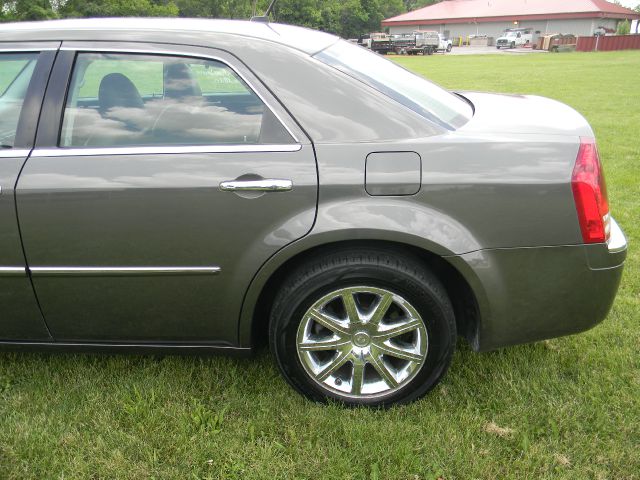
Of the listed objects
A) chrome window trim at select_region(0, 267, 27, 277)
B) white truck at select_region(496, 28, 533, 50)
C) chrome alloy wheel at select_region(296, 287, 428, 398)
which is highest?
chrome window trim at select_region(0, 267, 27, 277)

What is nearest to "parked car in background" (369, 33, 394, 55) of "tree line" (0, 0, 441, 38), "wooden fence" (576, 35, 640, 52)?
"tree line" (0, 0, 441, 38)

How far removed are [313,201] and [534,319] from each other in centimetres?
104

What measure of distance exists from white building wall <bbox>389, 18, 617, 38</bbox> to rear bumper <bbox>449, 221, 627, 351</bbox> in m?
66.3

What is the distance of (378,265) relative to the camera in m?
2.28

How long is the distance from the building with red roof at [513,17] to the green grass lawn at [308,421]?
6578 centimetres

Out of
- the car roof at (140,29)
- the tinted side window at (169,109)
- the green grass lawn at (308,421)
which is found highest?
Result: the car roof at (140,29)

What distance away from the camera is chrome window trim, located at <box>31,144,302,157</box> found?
225cm

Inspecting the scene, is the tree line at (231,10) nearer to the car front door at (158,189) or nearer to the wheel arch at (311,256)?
the car front door at (158,189)

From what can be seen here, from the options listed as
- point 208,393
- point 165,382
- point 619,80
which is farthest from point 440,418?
point 619,80

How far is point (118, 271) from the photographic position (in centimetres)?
236

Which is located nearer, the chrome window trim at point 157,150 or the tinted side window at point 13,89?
the chrome window trim at point 157,150

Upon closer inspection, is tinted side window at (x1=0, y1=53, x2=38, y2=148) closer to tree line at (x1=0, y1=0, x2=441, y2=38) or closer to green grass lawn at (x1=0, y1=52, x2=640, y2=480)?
green grass lawn at (x1=0, y1=52, x2=640, y2=480)

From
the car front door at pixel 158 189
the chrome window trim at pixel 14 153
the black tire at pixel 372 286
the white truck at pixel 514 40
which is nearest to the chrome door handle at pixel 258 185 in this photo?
the car front door at pixel 158 189

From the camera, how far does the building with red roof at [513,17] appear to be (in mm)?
59906
